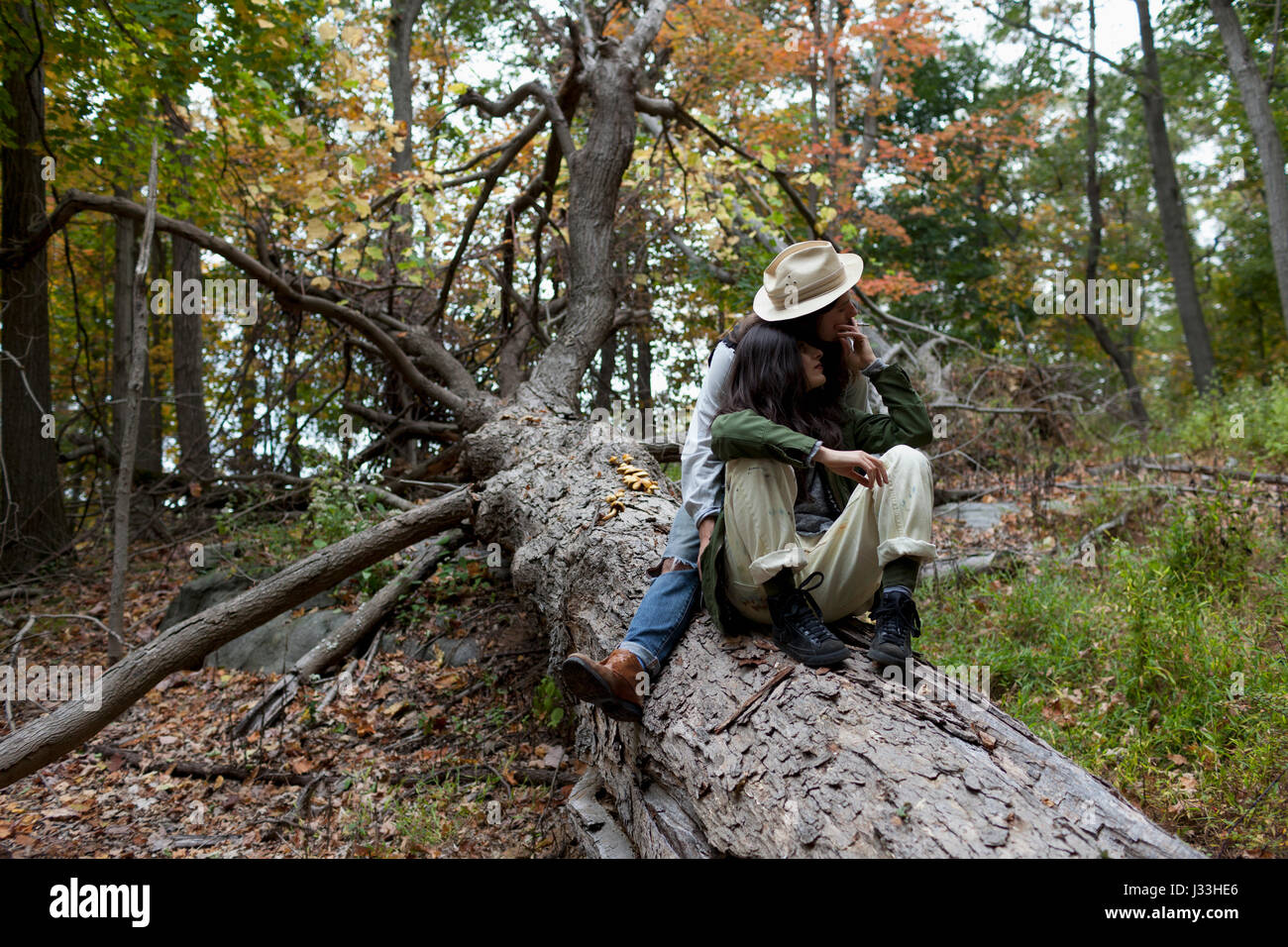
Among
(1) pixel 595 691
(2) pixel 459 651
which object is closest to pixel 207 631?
(2) pixel 459 651

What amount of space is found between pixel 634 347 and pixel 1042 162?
12.3 m

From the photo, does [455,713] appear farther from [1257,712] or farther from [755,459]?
[1257,712]

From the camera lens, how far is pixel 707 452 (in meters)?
2.84

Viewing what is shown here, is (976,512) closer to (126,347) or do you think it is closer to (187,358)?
(187,358)

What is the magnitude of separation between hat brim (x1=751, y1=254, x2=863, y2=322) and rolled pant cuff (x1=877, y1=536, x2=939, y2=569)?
804 mm

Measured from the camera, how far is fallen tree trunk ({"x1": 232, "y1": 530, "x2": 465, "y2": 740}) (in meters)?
4.64

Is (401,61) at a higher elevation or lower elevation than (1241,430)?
higher

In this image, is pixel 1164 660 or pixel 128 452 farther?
pixel 128 452

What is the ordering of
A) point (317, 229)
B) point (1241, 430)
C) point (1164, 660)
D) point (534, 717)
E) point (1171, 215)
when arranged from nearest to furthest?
point (1164, 660), point (534, 717), point (317, 229), point (1241, 430), point (1171, 215)

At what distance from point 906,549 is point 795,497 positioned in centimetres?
39

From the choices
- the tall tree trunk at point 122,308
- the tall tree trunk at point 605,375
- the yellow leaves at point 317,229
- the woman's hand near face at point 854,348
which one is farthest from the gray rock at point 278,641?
the tall tree trunk at point 605,375

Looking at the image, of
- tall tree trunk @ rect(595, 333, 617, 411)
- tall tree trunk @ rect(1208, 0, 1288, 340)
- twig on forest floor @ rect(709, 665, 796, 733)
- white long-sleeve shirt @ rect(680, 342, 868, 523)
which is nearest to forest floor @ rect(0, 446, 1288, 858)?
twig on forest floor @ rect(709, 665, 796, 733)

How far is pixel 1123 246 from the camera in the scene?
802 inches

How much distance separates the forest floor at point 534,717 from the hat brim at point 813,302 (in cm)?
227
